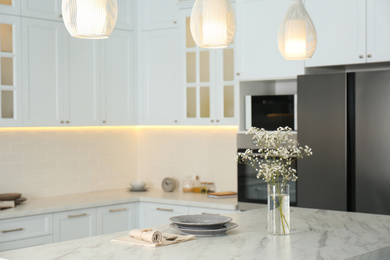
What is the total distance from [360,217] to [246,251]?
1.12m

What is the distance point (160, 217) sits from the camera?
513cm

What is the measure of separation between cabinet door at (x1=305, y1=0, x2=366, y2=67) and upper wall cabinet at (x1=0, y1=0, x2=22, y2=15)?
2.27 metres

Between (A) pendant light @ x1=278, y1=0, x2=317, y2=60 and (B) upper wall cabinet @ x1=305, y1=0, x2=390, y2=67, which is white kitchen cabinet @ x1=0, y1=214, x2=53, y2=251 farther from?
(A) pendant light @ x1=278, y1=0, x2=317, y2=60

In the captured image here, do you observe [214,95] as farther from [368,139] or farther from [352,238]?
[352,238]

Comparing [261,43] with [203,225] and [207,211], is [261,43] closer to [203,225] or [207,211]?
[207,211]

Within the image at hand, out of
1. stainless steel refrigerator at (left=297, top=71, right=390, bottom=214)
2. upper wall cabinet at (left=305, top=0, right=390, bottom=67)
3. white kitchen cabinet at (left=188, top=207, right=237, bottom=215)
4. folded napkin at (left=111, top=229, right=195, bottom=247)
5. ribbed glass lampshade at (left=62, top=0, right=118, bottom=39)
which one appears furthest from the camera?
white kitchen cabinet at (left=188, top=207, right=237, bottom=215)

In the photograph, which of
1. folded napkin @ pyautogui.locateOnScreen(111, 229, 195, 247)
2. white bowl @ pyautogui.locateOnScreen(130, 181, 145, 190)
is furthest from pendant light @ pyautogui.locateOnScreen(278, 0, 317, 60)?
white bowl @ pyautogui.locateOnScreen(130, 181, 145, 190)

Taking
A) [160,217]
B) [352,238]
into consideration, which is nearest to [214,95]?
[160,217]

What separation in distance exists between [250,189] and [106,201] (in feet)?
4.05

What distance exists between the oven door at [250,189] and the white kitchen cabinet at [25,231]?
1514mm

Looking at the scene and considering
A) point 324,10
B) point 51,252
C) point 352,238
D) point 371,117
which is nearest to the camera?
point 51,252

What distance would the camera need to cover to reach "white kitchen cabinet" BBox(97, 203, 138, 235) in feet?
16.3

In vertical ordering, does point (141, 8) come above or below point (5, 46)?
above

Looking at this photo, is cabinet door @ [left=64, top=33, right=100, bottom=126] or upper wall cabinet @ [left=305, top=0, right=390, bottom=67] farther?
cabinet door @ [left=64, top=33, right=100, bottom=126]
